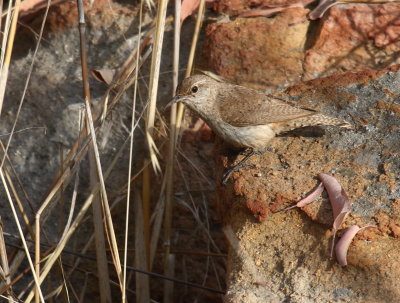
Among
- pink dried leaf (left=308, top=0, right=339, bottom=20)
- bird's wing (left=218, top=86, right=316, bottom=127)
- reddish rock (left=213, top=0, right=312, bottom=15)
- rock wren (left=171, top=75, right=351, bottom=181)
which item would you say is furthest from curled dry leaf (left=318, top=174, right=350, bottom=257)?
reddish rock (left=213, top=0, right=312, bottom=15)

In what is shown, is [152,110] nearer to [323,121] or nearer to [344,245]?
[323,121]

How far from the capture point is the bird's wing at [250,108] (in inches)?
146

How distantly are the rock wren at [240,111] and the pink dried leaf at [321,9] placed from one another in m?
0.63

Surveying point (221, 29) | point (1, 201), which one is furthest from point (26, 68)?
point (221, 29)

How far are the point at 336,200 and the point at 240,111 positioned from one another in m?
1.20

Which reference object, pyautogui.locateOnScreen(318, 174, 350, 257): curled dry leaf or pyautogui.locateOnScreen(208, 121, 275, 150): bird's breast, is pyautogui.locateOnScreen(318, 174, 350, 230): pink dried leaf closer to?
pyautogui.locateOnScreen(318, 174, 350, 257): curled dry leaf

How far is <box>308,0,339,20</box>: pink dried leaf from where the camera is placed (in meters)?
4.07

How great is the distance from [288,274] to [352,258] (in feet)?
0.96

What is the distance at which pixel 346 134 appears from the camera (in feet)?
11.2

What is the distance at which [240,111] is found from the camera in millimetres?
3979

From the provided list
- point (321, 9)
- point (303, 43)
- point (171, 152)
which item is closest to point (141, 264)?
point (171, 152)

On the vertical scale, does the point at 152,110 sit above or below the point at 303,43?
below

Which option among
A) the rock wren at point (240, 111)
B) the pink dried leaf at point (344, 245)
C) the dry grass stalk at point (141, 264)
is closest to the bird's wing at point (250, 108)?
the rock wren at point (240, 111)

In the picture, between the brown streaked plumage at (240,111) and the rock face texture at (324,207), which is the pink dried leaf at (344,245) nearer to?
the rock face texture at (324,207)
